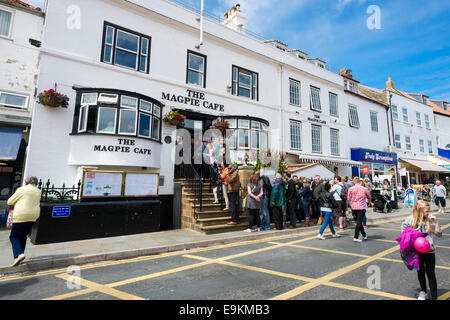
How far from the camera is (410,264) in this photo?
3.39 m

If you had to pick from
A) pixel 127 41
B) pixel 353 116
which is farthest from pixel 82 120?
pixel 353 116

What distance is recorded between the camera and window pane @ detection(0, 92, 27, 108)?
1093 centimetres

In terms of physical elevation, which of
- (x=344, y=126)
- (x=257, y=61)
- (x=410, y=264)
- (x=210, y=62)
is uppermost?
(x=257, y=61)

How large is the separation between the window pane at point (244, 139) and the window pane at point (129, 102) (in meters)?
5.73

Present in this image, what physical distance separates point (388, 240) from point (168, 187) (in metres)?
8.46

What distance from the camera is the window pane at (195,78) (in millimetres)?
12613

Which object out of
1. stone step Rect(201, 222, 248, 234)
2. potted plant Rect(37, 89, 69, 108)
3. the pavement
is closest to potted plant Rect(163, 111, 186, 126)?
potted plant Rect(37, 89, 69, 108)

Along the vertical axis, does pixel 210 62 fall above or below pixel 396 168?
above

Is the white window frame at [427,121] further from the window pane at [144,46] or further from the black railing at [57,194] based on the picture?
the black railing at [57,194]

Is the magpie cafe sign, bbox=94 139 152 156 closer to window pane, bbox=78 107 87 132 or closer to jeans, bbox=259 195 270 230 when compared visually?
window pane, bbox=78 107 87 132

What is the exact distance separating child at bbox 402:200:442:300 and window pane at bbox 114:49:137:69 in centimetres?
1137

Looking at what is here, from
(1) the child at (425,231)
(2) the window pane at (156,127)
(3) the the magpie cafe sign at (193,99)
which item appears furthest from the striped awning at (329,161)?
(1) the child at (425,231)
